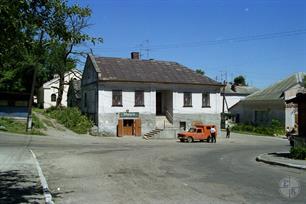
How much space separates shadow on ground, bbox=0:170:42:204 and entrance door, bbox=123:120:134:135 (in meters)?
36.6

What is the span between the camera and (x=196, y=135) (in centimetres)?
5003

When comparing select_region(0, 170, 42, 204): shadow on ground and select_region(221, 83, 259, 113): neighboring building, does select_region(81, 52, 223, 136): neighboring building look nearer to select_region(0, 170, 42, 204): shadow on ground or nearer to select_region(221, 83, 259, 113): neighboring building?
select_region(221, 83, 259, 113): neighboring building

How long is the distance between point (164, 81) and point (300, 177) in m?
40.3

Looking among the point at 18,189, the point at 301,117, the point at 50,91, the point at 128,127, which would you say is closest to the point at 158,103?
the point at 128,127

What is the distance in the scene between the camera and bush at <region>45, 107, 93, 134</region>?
53.8 meters

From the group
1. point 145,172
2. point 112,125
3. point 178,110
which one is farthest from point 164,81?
point 145,172

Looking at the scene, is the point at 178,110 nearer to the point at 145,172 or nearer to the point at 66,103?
the point at 66,103

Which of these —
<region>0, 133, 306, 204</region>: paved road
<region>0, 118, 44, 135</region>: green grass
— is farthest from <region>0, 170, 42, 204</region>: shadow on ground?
<region>0, 118, 44, 135</region>: green grass

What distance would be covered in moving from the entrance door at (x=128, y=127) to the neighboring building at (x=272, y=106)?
20.2 m

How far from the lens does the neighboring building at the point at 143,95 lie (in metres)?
54.2

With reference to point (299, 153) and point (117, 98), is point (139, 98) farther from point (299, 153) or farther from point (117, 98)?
point (299, 153)

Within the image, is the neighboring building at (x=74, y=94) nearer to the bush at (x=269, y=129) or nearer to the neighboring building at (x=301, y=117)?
the bush at (x=269, y=129)

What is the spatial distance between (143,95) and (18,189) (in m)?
42.5

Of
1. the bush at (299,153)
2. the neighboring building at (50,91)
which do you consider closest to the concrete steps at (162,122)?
the neighboring building at (50,91)
